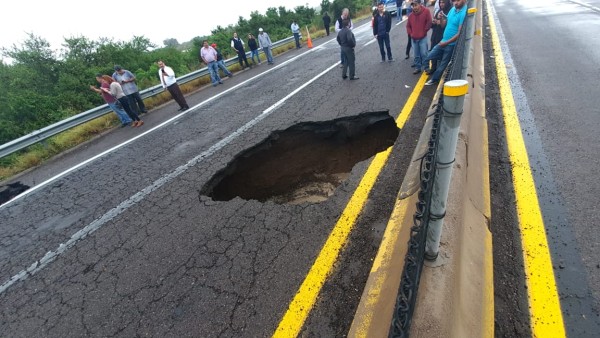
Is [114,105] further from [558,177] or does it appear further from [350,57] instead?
[558,177]

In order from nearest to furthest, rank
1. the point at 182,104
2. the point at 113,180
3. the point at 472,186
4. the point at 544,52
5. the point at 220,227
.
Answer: the point at 472,186 < the point at 220,227 < the point at 113,180 < the point at 544,52 < the point at 182,104

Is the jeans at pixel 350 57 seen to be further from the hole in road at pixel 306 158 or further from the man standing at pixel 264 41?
the man standing at pixel 264 41

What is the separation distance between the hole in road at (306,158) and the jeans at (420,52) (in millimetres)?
3049

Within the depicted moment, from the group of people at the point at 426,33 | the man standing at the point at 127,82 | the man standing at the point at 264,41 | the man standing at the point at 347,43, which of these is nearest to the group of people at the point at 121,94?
the man standing at the point at 127,82

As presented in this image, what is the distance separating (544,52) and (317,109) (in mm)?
5910

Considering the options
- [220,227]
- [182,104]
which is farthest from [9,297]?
[182,104]

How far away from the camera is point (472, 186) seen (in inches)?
99.6

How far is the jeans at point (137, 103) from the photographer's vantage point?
336 inches

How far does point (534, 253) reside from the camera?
7.12ft

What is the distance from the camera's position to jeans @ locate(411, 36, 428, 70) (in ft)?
23.2

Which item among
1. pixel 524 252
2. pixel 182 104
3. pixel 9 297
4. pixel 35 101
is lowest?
pixel 524 252

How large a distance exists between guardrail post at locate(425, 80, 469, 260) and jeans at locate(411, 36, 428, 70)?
20.8 feet

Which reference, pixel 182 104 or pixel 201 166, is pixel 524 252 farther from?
pixel 182 104

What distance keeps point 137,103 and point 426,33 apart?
8702 mm
